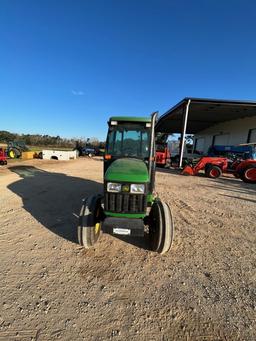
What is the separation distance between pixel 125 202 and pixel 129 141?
161cm

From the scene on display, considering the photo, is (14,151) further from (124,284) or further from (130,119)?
(124,284)

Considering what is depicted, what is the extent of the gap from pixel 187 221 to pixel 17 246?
3.84m

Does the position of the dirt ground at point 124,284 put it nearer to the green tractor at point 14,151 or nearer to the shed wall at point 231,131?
the green tractor at point 14,151

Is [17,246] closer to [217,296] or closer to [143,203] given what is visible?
[143,203]

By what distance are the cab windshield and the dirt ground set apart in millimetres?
1847

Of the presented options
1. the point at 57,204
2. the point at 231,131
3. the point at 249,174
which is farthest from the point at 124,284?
the point at 231,131

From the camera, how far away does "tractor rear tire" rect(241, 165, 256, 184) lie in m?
11.4

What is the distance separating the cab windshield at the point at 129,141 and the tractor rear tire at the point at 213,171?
921 centimetres

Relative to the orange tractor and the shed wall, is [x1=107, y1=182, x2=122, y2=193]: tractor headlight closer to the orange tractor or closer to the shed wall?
the orange tractor

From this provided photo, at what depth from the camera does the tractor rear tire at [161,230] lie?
341 cm

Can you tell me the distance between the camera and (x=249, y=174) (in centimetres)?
1147

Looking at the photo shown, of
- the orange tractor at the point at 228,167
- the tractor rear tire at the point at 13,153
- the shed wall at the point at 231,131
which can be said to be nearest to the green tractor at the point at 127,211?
the orange tractor at the point at 228,167

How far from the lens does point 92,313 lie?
2.33 metres

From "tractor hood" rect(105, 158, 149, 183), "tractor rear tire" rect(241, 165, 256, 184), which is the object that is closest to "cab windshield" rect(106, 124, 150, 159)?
"tractor hood" rect(105, 158, 149, 183)
